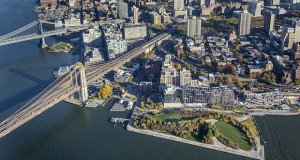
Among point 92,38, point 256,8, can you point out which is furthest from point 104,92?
point 256,8

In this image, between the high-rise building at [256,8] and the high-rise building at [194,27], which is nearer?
the high-rise building at [194,27]

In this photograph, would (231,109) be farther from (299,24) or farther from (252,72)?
(299,24)

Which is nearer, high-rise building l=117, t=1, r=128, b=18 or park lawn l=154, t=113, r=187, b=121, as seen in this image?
park lawn l=154, t=113, r=187, b=121

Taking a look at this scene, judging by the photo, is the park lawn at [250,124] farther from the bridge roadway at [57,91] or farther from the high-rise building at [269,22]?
the high-rise building at [269,22]

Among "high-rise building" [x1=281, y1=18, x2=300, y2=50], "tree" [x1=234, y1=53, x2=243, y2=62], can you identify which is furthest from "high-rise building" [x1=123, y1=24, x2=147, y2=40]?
"high-rise building" [x1=281, y1=18, x2=300, y2=50]

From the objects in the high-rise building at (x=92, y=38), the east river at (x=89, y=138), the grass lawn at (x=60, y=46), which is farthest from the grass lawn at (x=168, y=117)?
the grass lawn at (x=60, y=46)

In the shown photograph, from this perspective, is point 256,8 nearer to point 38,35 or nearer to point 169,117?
point 169,117

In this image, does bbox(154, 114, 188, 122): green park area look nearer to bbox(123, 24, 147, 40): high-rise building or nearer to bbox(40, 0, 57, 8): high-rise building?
bbox(123, 24, 147, 40): high-rise building
